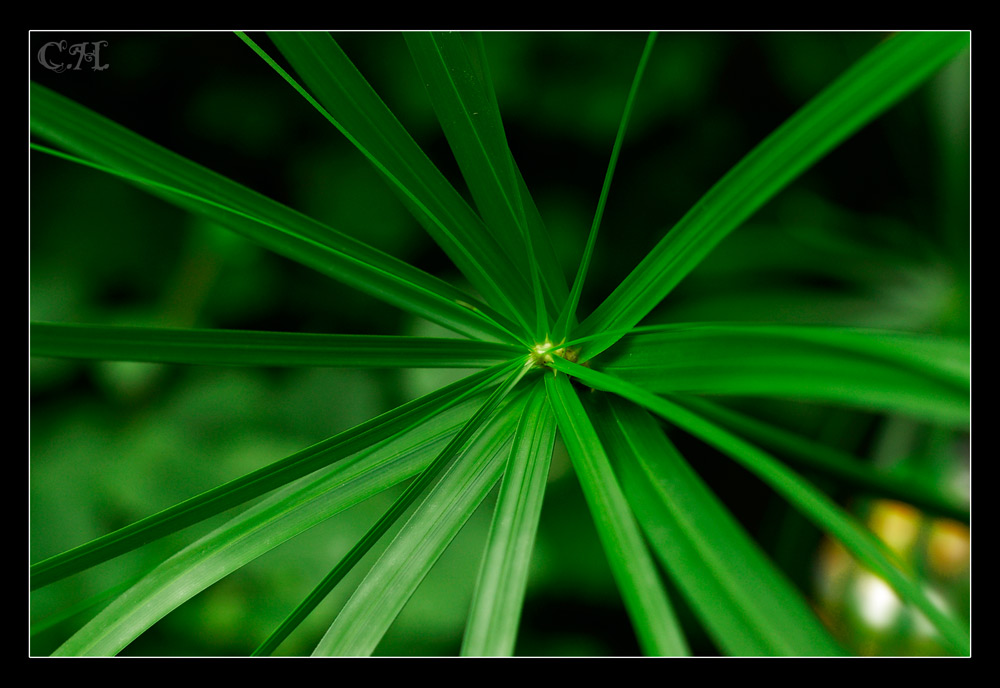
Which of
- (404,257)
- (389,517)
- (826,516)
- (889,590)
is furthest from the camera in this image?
(404,257)

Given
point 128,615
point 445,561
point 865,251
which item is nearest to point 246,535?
point 128,615

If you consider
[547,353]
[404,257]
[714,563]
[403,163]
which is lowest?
[714,563]

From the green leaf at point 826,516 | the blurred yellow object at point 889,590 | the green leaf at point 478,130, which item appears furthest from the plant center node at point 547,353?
the blurred yellow object at point 889,590

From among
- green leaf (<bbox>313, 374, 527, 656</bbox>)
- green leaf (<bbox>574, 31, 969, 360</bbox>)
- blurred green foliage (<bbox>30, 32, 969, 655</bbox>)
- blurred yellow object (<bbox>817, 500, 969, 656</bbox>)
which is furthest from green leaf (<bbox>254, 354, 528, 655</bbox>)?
blurred yellow object (<bbox>817, 500, 969, 656</bbox>)

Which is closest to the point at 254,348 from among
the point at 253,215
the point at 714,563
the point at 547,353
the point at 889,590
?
the point at 253,215

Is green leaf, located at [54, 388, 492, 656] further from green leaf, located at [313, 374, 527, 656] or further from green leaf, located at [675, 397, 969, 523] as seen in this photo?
green leaf, located at [675, 397, 969, 523]

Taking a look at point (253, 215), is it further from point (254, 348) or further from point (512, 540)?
point (512, 540)

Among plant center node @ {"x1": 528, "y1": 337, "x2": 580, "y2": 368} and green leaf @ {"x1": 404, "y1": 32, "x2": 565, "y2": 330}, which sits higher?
green leaf @ {"x1": 404, "y1": 32, "x2": 565, "y2": 330}

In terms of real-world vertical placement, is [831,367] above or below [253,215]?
below
